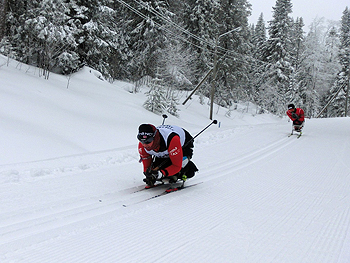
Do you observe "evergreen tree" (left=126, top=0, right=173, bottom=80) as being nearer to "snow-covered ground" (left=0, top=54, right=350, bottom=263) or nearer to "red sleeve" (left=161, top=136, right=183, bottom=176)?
"snow-covered ground" (left=0, top=54, right=350, bottom=263)

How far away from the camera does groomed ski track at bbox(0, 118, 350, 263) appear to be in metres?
2.96

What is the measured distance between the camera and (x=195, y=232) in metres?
3.50

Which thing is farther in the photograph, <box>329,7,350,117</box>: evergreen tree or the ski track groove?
<box>329,7,350,117</box>: evergreen tree

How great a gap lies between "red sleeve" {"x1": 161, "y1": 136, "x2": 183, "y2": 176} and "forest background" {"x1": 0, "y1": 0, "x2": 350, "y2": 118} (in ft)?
36.8

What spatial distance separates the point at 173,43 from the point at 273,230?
972 inches

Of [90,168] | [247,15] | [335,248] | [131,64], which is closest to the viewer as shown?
[335,248]

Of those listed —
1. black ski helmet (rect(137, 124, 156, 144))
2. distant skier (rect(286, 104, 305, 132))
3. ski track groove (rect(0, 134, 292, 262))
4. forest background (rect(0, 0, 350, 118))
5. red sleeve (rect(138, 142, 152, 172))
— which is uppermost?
forest background (rect(0, 0, 350, 118))

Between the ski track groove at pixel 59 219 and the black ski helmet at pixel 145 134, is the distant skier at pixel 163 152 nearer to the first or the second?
the black ski helmet at pixel 145 134

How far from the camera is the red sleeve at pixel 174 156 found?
466 cm

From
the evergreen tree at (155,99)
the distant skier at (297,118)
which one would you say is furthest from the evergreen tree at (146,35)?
the distant skier at (297,118)

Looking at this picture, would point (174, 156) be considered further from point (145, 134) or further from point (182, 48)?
point (182, 48)

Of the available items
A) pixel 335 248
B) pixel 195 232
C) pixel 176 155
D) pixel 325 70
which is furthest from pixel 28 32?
pixel 325 70

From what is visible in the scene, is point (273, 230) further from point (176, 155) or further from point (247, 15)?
point (247, 15)

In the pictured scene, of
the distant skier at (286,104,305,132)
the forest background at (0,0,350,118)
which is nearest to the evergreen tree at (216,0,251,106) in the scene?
the forest background at (0,0,350,118)
